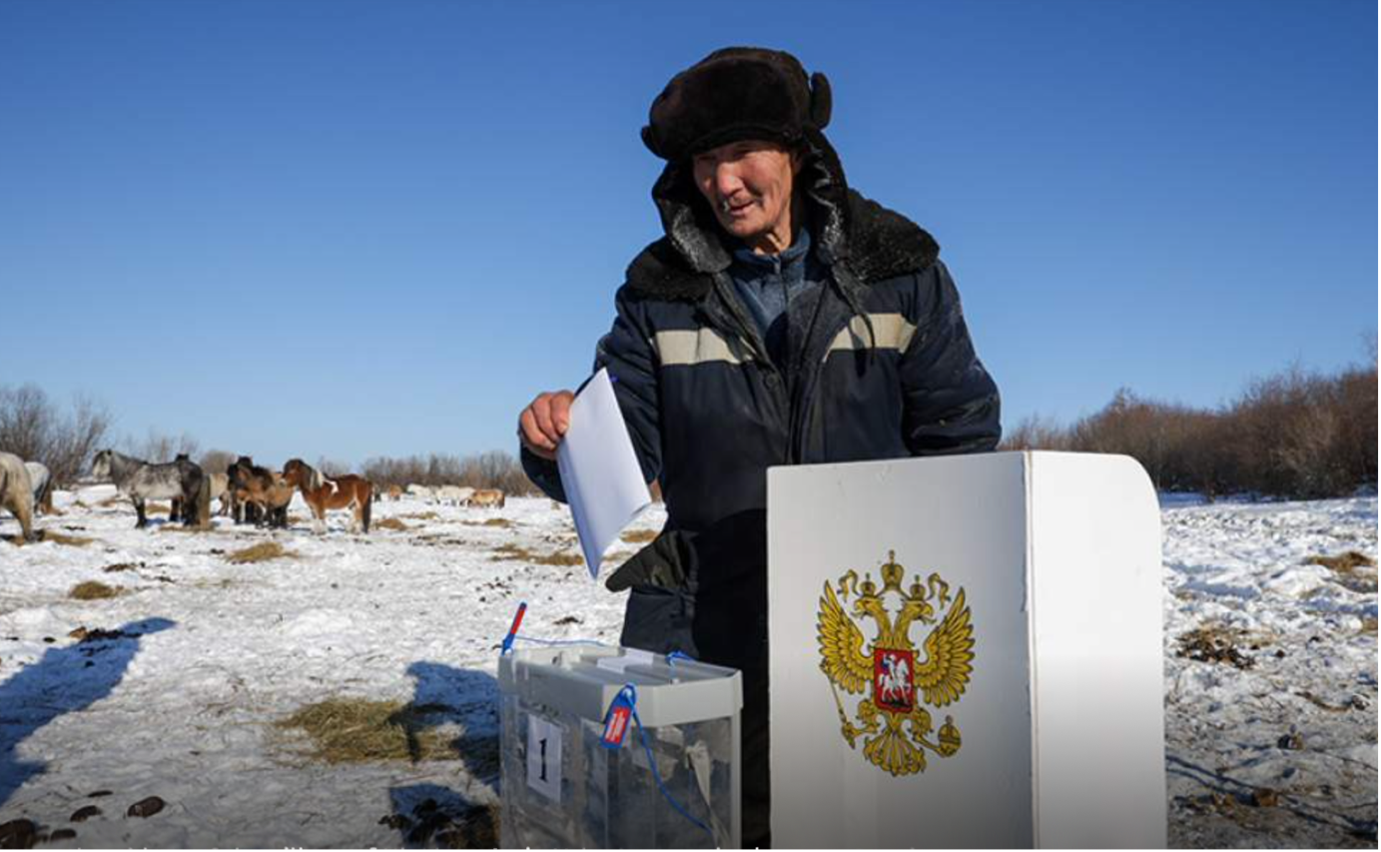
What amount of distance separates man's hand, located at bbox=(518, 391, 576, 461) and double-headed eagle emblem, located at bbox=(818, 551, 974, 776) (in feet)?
2.43

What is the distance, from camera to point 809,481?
1963 millimetres

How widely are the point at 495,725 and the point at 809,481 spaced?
2663 millimetres

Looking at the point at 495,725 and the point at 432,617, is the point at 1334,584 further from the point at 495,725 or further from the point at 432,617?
the point at 432,617

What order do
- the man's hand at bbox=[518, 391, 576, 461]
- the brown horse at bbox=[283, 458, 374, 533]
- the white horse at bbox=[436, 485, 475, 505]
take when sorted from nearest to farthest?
the man's hand at bbox=[518, 391, 576, 461] → the brown horse at bbox=[283, 458, 374, 533] → the white horse at bbox=[436, 485, 475, 505]

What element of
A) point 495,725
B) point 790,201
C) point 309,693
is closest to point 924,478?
point 790,201

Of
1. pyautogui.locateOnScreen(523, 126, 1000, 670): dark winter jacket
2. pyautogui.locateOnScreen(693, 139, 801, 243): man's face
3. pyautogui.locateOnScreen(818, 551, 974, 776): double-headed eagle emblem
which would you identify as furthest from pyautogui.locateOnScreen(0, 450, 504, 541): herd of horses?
pyautogui.locateOnScreen(818, 551, 974, 776): double-headed eagle emblem

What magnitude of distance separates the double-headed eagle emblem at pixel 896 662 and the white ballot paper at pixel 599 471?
0.46m

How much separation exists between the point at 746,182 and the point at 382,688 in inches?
138

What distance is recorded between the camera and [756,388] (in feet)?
8.26

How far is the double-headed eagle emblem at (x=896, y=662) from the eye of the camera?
165 centimetres

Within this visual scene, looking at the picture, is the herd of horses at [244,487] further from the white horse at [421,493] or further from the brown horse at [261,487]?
the white horse at [421,493]

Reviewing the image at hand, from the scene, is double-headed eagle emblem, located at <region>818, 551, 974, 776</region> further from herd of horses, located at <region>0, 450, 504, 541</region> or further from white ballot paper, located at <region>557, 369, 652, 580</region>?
herd of horses, located at <region>0, 450, 504, 541</region>

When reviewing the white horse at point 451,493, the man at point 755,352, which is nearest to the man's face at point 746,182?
the man at point 755,352

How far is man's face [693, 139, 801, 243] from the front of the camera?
2.46m
